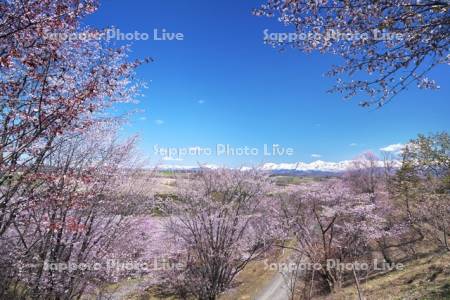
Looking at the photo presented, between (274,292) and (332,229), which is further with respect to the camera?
(274,292)

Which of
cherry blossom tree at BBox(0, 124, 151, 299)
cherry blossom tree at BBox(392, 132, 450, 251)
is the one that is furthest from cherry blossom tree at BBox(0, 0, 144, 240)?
cherry blossom tree at BBox(392, 132, 450, 251)

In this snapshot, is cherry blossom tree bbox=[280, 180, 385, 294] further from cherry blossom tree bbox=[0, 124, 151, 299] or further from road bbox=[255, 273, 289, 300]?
cherry blossom tree bbox=[0, 124, 151, 299]

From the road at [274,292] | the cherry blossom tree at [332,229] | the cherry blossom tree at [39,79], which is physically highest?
the cherry blossom tree at [39,79]

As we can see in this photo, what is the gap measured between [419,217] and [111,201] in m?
19.6

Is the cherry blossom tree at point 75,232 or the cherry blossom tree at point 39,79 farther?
the cherry blossom tree at point 75,232

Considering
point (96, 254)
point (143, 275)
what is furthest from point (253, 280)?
point (96, 254)

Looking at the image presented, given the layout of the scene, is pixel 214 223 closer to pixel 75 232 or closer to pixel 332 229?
pixel 332 229

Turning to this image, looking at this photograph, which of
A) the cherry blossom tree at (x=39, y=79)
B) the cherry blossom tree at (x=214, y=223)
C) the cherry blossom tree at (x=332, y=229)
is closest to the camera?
the cherry blossom tree at (x=39, y=79)

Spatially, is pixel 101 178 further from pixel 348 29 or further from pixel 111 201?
pixel 348 29

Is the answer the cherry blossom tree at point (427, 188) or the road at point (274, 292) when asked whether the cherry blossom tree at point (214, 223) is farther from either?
the cherry blossom tree at point (427, 188)

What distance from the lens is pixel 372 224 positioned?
1992 cm

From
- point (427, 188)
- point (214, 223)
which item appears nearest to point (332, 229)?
point (214, 223)

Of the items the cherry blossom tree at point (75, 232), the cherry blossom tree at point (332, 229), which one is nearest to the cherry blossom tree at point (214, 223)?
the cherry blossom tree at point (332, 229)

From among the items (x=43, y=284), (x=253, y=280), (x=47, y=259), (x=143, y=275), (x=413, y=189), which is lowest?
(x=253, y=280)
